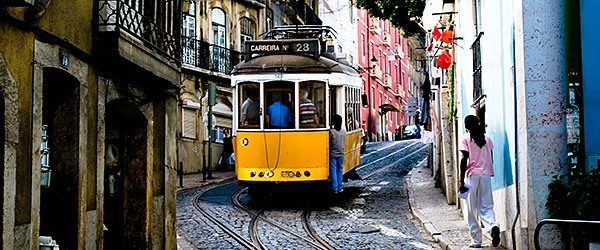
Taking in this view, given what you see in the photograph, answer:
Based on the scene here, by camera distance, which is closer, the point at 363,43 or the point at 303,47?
the point at 303,47

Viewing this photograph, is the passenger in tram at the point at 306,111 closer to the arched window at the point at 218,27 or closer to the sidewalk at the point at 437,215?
the sidewalk at the point at 437,215

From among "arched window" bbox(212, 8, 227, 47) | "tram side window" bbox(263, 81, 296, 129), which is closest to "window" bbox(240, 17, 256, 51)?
"arched window" bbox(212, 8, 227, 47)

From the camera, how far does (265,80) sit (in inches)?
612

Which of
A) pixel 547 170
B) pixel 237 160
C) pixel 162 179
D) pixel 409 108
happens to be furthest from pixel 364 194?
pixel 547 170

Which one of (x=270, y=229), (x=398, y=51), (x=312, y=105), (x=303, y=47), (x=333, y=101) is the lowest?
(x=270, y=229)

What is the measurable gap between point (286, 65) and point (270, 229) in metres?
3.61

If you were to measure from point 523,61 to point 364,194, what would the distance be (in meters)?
9.71

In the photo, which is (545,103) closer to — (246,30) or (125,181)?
(125,181)

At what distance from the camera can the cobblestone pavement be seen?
11883 mm

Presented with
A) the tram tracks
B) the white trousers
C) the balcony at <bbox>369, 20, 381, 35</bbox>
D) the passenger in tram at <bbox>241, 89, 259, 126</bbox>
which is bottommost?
the tram tracks

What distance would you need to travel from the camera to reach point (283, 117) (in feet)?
50.7

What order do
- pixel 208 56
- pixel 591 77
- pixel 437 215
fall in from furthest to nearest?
pixel 208 56, pixel 437 215, pixel 591 77

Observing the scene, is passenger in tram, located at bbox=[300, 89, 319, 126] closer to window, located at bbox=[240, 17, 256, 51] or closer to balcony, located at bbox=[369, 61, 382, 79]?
window, located at bbox=[240, 17, 256, 51]

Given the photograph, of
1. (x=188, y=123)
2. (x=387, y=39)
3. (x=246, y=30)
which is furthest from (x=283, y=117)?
(x=387, y=39)
